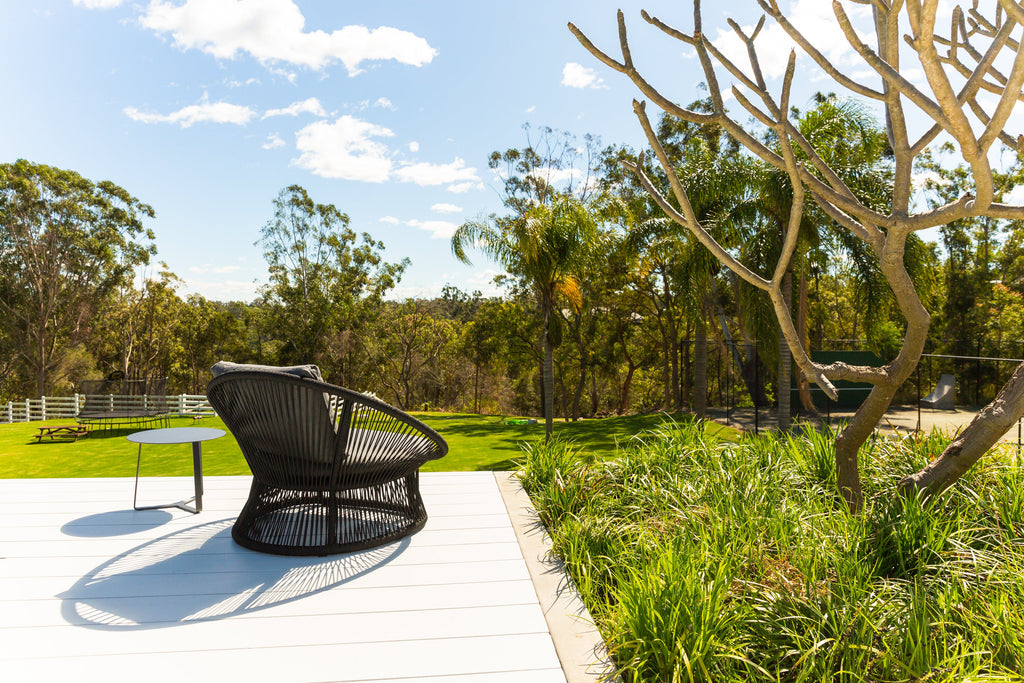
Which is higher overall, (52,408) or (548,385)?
(548,385)

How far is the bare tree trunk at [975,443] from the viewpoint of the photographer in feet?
10.1

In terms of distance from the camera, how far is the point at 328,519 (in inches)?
122

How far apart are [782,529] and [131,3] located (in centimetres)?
1639

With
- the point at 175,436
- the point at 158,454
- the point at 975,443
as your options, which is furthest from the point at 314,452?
the point at 158,454

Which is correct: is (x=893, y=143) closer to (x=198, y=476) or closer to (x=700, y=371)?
(x=198, y=476)

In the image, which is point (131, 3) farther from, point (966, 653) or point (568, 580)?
point (966, 653)

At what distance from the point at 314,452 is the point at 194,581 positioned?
772mm

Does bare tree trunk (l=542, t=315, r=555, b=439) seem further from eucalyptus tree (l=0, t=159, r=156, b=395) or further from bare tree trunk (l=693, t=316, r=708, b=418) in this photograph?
eucalyptus tree (l=0, t=159, r=156, b=395)

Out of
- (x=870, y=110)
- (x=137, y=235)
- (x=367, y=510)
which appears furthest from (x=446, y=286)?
(x=367, y=510)

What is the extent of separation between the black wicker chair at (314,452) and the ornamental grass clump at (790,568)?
100 centimetres

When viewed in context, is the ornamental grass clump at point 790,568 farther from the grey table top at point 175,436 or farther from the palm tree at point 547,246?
the palm tree at point 547,246

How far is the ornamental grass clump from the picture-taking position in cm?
190

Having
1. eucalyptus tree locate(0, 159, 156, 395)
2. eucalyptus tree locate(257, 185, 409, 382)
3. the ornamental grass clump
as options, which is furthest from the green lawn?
eucalyptus tree locate(257, 185, 409, 382)

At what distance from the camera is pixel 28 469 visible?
20.9 ft
